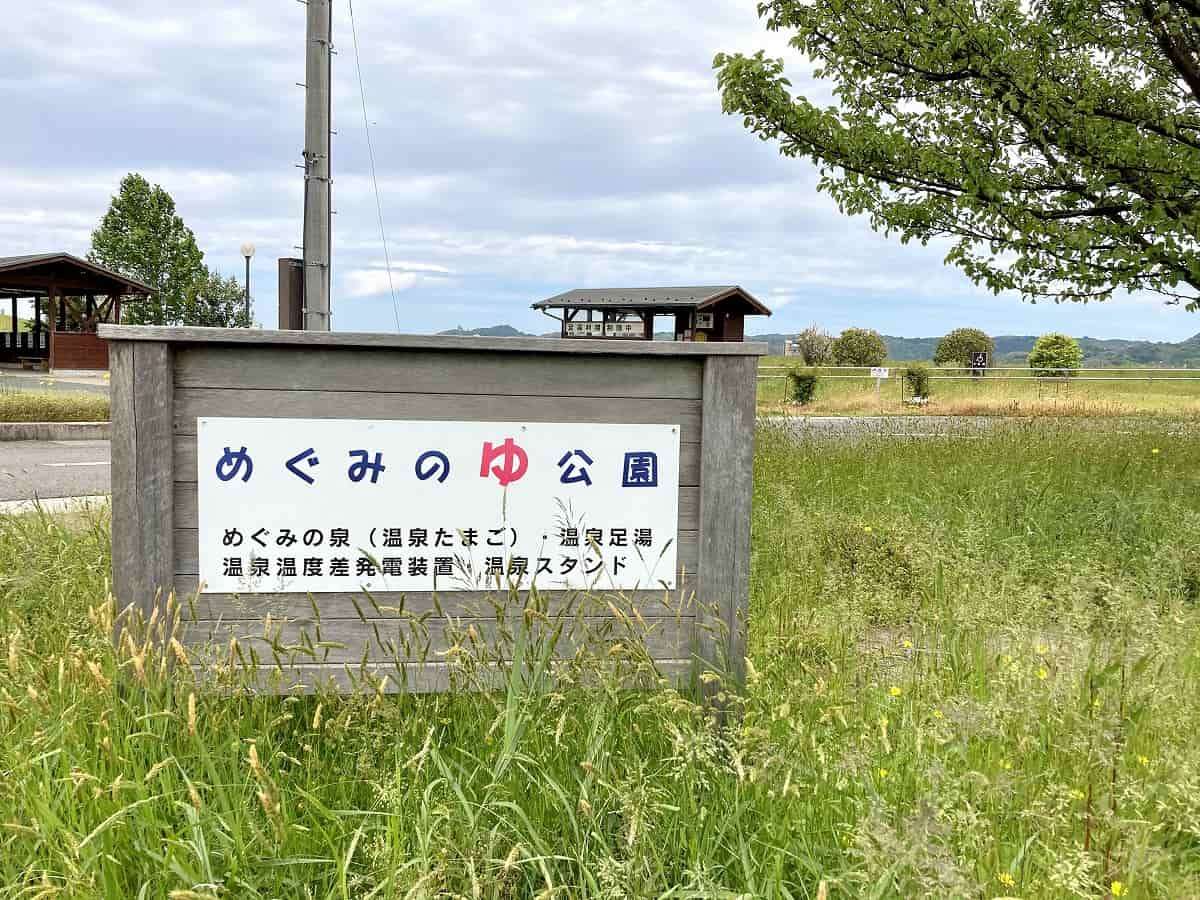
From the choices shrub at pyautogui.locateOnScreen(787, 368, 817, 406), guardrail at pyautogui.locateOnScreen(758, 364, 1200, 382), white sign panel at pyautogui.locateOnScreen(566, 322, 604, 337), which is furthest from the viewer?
white sign panel at pyautogui.locateOnScreen(566, 322, 604, 337)

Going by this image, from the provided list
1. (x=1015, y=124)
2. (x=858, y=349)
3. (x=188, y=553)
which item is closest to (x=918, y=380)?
(x=858, y=349)

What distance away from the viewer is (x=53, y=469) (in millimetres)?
10828

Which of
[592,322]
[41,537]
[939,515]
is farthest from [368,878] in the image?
[592,322]

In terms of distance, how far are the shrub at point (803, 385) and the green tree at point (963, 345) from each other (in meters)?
18.9

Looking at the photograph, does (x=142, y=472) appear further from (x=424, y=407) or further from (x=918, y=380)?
(x=918, y=380)

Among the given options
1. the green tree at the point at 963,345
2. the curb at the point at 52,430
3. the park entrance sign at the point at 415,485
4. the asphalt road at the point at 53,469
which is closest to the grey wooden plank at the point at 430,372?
the park entrance sign at the point at 415,485

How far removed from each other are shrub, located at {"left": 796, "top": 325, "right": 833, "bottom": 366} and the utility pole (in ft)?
128

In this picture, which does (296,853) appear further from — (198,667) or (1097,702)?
(1097,702)

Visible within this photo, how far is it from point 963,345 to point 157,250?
1677 inches

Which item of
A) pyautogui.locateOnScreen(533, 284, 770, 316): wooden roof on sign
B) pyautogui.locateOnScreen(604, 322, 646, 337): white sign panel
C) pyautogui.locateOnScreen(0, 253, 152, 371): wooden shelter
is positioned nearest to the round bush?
pyautogui.locateOnScreen(533, 284, 770, 316): wooden roof on sign

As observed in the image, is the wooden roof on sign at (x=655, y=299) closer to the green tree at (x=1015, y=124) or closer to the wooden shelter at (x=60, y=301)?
the wooden shelter at (x=60, y=301)

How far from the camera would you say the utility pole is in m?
8.46

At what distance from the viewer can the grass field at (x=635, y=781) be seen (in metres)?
1.93

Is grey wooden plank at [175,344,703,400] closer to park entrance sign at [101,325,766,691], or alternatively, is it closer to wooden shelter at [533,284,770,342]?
park entrance sign at [101,325,766,691]
